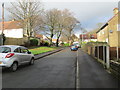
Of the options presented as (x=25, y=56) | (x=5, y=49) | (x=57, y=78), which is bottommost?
(x=57, y=78)

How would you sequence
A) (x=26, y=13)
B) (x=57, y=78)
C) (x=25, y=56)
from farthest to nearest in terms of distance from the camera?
1. (x=26, y=13)
2. (x=25, y=56)
3. (x=57, y=78)

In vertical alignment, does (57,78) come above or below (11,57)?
below

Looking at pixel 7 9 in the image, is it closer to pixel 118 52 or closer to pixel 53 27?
pixel 53 27

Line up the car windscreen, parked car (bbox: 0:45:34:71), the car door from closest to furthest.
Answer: parked car (bbox: 0:45:34:71) → the car windscreen → the car door

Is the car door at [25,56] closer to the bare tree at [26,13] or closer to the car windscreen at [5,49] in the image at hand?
the car windscreen at [5,49]

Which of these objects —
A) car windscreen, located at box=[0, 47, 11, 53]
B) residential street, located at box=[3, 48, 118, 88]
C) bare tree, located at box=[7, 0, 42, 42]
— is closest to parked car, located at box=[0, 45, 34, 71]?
car windscreen, located at box=[0, 47, 11, 53]

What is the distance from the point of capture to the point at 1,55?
6.11 meters

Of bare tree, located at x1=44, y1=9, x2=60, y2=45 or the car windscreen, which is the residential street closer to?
the car windscreen

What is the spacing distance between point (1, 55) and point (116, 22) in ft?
63.1

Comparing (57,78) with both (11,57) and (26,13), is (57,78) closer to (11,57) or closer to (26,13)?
(11,57)

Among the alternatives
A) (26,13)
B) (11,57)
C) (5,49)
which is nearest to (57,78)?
(11,57)

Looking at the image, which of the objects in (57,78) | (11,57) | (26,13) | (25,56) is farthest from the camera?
(26,13)

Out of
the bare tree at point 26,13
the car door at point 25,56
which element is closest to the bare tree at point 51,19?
the bare tree at point 26,13

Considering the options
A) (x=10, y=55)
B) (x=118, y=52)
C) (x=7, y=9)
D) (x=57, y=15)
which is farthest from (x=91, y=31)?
(x=10, y=55)
